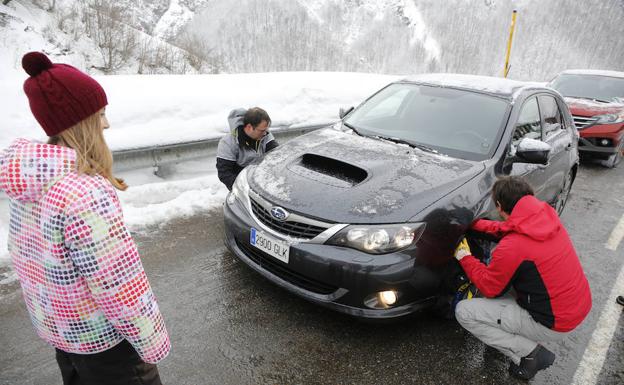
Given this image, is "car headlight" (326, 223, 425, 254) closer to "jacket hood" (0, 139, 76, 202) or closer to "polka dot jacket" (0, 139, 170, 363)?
"polka dot jacket" (0, 139, 170, 363)

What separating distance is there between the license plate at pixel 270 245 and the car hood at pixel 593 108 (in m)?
7.17

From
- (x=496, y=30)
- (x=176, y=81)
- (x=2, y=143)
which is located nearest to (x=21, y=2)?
(x=176, y=81)

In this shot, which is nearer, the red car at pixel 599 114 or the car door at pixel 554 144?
the car door at pixel 554 144

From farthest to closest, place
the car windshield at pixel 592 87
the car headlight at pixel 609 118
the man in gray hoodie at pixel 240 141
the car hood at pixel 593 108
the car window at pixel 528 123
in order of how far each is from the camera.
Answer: the car windshield at pixel 592 87, the car hood at pixel 593 108, the car headlight at pixel 609 118, the man in gray hoodie at pixel 240 141, the car window at pixel 528 123

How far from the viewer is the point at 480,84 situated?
→ 3906mm

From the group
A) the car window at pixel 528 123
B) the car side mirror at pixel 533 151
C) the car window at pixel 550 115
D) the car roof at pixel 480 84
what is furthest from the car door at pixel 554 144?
the car side mirror at pixel 533 151

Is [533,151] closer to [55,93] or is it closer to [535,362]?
[535,362]

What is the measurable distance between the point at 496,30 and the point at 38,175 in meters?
46.5

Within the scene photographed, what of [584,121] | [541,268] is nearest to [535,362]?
[541,268]

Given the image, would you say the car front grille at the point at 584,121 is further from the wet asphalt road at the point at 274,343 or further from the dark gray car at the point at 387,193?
the wet asphalt road at the point at 274,343

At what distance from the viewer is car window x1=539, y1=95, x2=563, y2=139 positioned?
400 centimetres

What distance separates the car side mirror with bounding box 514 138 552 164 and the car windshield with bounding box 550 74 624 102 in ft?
20.2

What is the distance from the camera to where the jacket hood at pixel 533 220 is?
225cm

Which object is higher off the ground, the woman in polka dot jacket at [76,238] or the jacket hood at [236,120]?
the woman in polka dot jacket at [76,238]
